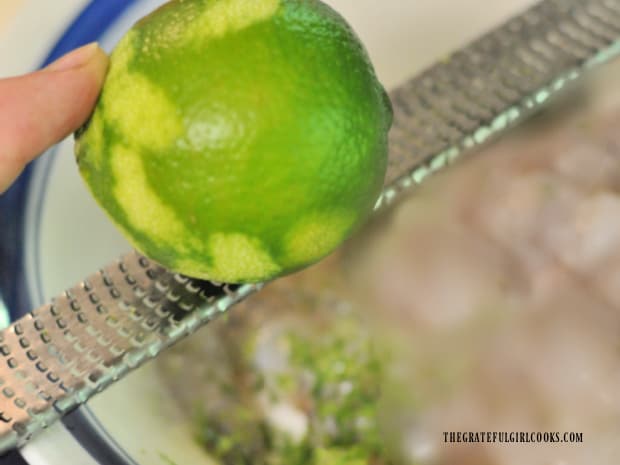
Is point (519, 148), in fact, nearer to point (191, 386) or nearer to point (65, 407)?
point (191, 386)

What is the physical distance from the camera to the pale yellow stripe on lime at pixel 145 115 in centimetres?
36

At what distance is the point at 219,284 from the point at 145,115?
0.24 meters

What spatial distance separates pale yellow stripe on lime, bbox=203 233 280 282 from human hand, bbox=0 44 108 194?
4.7 inches

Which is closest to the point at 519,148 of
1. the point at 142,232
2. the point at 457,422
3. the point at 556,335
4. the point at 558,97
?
the point at 558,97

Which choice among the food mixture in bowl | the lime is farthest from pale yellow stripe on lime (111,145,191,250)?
the food mixture in bowl

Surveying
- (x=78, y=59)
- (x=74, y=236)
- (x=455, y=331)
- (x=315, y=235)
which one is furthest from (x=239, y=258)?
(x=455, y=331)

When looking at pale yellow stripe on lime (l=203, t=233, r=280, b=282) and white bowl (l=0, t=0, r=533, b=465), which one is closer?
pale yellow stripe on lime (l=203, t=233, r=280, b=282)

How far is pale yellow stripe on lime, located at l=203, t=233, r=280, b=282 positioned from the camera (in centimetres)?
39

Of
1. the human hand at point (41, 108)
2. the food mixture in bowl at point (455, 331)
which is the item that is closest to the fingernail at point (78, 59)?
the human hand at point (41, 108)

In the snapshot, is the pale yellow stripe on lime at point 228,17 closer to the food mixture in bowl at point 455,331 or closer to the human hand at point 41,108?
the human hand at point 41,108

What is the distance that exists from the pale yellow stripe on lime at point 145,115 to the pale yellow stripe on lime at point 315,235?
0.09 m

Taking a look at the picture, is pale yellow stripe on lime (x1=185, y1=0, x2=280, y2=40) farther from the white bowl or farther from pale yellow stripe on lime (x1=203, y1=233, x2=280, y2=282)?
the white bowl

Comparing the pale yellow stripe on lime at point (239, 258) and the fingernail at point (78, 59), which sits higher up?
the fingernail at point (78, 59)

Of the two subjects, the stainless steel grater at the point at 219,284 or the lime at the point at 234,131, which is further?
the stainless steel grater at the point at 219,284
